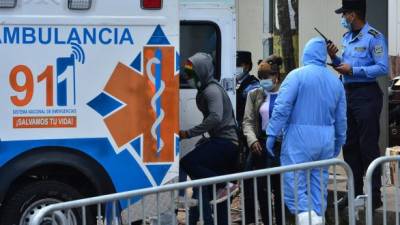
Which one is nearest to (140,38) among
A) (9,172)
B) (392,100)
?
(9,172)

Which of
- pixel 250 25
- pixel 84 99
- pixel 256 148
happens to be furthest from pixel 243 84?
pixel 250 25

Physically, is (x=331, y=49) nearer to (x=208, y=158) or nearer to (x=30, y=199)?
(x=208, y=158)

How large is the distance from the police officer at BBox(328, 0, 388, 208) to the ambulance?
1664 millimetres

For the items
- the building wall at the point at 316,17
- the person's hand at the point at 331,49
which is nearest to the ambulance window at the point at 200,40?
the person's hand at the point at 331,49

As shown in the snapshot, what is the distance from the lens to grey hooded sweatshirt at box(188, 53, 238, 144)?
6809 millimetres

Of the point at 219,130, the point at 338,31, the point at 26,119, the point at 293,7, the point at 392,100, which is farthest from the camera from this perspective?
the point at 338,31

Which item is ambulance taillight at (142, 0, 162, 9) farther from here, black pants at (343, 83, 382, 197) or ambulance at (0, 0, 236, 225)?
black pants at (343, 83, 382, 197)

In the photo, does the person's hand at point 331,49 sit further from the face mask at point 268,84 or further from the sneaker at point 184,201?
the sneaker at point 184,201

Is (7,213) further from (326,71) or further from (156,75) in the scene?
(326,71)

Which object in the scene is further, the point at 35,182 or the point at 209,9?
the point at 209,9

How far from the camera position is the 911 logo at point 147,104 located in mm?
6234

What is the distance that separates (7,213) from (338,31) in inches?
484

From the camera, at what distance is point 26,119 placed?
19.9ft

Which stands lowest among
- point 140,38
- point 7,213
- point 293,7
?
point 7,213
